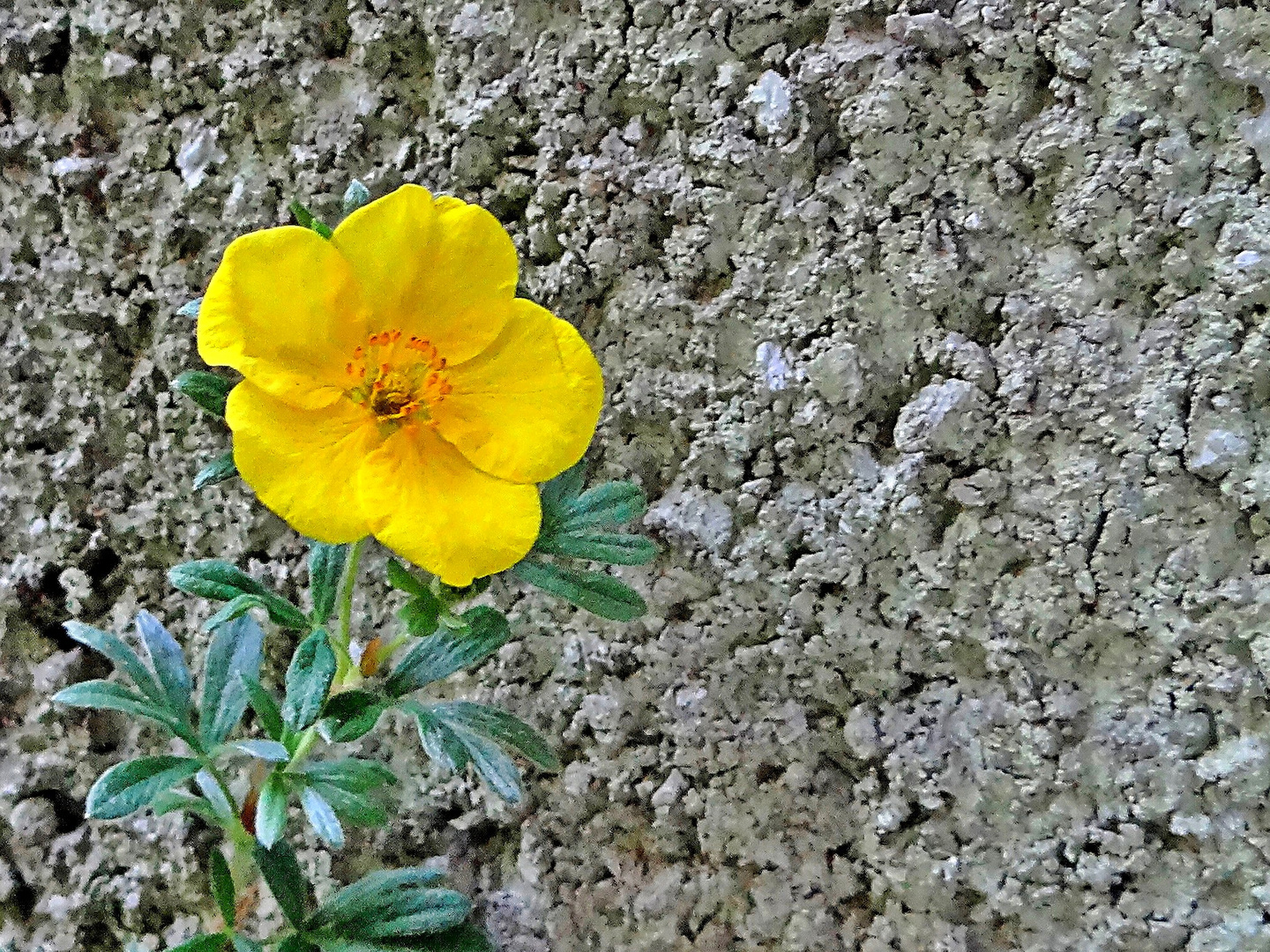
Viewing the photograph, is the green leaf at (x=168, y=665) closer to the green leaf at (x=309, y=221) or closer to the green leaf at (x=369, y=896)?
the green leaf at (x=369, y=896)

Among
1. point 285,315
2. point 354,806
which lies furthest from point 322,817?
point 285,315

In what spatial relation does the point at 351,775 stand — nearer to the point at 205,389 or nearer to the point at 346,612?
the point at 346,612

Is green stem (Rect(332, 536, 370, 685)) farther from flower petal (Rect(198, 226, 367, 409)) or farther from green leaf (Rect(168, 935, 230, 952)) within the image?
green leaf (Rect(168, 935, 230, 952))

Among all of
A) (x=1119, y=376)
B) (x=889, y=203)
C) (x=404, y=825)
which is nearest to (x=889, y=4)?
(x=889, y=203)

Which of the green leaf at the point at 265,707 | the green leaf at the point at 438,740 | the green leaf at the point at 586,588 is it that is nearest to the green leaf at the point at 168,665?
the green leaf at the point at 265,707

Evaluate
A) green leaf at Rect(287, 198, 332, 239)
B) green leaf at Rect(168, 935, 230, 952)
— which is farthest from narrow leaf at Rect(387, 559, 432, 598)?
green leaf at Rect(168, 935, 230, 952)

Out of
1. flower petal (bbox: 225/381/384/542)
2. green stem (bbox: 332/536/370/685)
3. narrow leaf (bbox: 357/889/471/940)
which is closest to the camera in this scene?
flower petal (bbox: 225/381/384/542)

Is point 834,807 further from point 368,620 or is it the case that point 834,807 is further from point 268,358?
point 268,358
